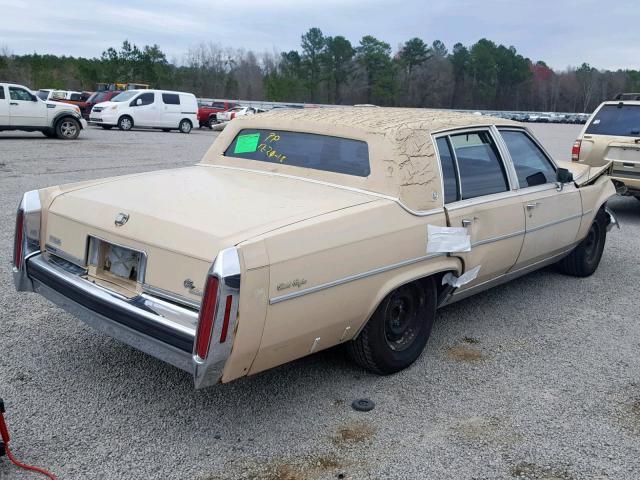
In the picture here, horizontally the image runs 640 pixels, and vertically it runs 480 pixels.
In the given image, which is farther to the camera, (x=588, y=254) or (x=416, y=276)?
(x=588, y=254)

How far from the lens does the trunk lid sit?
2.91 metres

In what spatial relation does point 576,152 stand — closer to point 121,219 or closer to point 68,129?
point 121,219

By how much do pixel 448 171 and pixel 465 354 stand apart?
1224 millimetres

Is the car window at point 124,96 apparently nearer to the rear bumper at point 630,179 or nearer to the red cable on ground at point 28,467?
the rear bumper at point 630,179

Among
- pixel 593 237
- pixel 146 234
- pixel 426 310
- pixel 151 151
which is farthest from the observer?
pixel 151 151

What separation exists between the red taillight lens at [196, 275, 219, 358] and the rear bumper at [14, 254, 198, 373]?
9 cm

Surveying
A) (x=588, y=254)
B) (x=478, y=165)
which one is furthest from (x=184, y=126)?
(x=478, y=165)

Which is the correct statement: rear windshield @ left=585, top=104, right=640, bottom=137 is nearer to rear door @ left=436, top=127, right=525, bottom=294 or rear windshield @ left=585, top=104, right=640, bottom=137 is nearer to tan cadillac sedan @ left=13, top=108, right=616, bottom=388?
tan cadillac sedan @ left=13, top=108, right=616, bottom=388

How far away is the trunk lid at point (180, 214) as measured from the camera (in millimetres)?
2910

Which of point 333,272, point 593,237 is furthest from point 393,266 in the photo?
point 593,237

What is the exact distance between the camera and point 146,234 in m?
3.06

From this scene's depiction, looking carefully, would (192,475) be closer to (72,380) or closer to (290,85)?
(72,380)

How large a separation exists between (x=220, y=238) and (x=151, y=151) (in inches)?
578

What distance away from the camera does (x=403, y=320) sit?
3.85m
